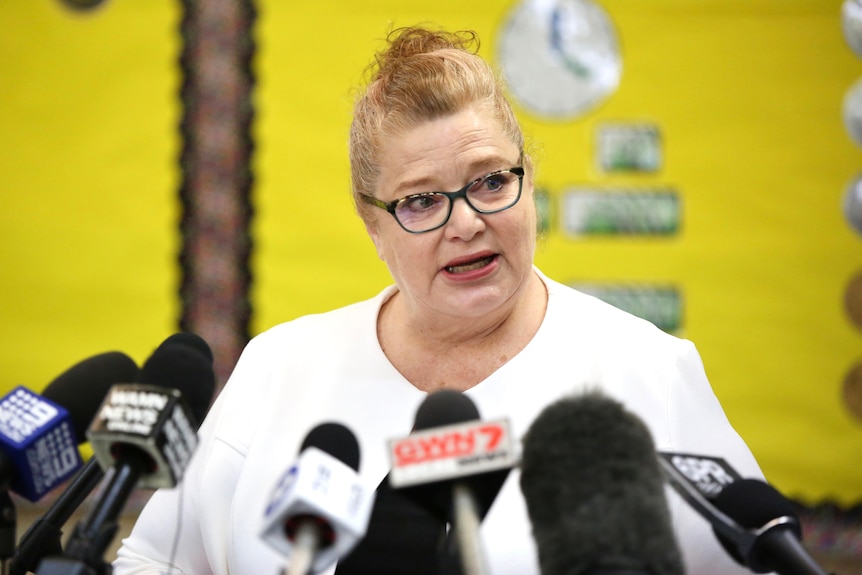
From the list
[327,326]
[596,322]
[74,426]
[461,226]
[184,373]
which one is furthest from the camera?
[327,326]

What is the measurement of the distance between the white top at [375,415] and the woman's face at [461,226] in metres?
0.16

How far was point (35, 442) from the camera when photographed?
123 centimetres

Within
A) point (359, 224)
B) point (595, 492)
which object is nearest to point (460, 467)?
point (595, 492)

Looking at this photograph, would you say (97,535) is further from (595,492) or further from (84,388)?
(595,492)

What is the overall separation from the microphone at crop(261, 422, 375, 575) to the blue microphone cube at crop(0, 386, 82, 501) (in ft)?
1.19

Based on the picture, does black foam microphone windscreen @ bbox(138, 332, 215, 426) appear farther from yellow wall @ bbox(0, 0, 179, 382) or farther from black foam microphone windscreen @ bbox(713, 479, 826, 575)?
yellow wall @ bbox(0, 0, 179, 382)

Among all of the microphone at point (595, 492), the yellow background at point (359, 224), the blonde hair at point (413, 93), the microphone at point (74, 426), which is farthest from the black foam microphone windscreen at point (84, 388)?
the yellow background at point (359, 224)

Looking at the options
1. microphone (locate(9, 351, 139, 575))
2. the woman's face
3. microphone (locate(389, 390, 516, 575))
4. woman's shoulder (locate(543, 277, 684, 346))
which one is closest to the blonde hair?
the woman's face

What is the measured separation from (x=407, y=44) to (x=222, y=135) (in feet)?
6.21

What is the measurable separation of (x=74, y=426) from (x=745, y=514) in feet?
3.00

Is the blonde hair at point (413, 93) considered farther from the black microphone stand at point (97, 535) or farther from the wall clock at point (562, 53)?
the wall clock at point (562, 53)

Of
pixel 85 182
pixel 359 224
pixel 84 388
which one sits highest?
pixel 85 182

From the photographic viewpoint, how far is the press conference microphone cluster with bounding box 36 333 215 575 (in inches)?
42.7

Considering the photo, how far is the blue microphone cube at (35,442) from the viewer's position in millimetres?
1218
